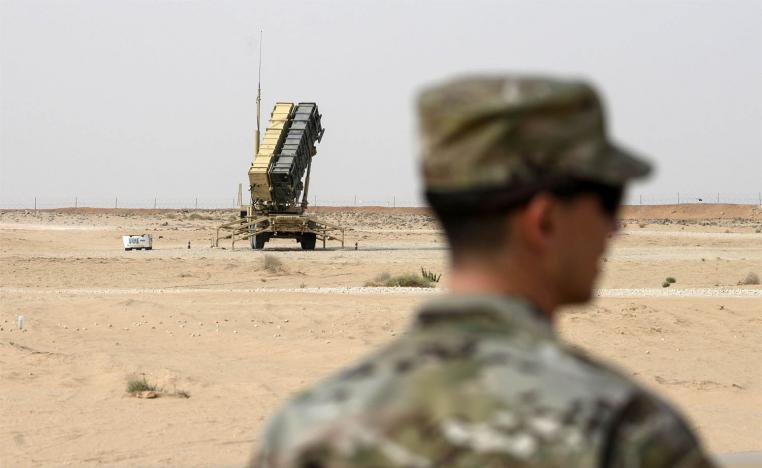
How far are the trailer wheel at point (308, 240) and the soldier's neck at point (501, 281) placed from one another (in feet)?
119

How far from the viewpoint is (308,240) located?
38438 millimetres

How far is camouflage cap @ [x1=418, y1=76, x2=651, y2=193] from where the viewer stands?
1.62 meters

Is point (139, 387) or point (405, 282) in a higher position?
point (405, 282)

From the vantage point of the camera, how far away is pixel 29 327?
1683 centimetres

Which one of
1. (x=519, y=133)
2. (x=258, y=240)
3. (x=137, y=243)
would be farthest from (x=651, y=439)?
(x=137, y=243)

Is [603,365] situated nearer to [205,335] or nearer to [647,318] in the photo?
[205,335]

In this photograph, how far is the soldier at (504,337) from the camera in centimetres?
152

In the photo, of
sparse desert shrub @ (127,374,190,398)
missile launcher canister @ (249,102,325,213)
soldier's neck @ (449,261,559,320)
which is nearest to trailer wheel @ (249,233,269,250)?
missile launcher canister @ (249,102,325,213)

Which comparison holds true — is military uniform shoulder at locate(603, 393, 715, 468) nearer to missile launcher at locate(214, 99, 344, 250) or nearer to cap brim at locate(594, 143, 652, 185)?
cap brim at locate(594, 143, 652, 185)

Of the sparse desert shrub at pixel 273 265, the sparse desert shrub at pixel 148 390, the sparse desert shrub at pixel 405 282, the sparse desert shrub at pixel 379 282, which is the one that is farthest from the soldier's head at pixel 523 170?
the sparse desert shrub at pixel 273 265

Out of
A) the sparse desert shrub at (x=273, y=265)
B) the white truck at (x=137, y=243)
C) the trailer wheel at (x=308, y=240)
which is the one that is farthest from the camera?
the white truck at (x=137, y=243)

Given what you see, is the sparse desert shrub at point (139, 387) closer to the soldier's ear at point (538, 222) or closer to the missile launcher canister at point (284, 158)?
the soldier's ear at point (538, 222)

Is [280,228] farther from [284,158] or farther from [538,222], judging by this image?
[538,222]

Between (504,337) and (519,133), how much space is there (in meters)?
0.28
